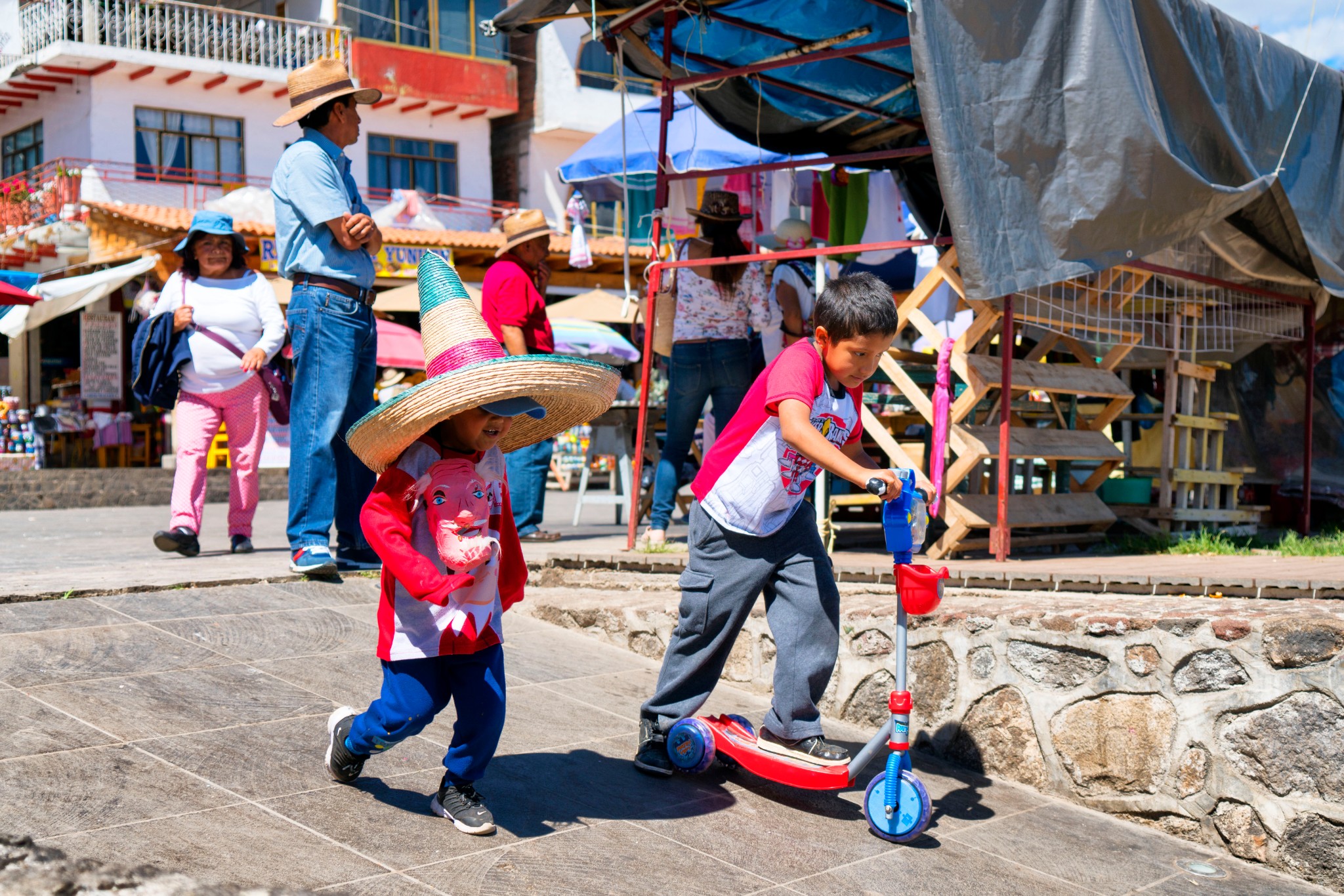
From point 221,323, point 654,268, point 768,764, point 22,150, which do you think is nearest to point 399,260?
point 22,150

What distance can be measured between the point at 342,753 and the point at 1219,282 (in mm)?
5768

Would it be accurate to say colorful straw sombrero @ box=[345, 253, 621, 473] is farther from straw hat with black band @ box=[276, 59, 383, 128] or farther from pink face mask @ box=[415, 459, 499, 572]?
straw hat with black band @ box=[276, 59, 383, 128]

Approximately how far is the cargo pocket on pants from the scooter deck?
11.5 inches

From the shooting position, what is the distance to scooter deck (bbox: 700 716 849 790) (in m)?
3.56

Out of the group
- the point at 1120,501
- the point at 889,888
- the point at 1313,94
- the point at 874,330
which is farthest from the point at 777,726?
the point at 1313,94

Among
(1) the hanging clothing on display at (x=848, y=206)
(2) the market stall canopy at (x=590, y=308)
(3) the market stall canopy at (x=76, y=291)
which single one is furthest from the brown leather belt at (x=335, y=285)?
(3) the market stall canopy at (x=76, y=291)

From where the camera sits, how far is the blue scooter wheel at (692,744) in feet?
12.4

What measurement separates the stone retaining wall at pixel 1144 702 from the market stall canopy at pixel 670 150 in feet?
19.7

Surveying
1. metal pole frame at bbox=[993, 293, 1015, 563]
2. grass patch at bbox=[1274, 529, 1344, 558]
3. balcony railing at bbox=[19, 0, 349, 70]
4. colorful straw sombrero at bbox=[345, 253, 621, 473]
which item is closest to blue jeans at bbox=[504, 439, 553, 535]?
metal pole frame at bbox=[993, 293, 1015, 563]

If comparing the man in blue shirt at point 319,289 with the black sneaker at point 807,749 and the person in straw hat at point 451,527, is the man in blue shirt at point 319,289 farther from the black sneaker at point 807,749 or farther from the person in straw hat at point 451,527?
the black sneaker at point 807,749

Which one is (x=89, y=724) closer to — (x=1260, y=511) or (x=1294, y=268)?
(x=1294, y=268)

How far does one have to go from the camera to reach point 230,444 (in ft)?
20.8

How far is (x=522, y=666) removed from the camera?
4785 mm

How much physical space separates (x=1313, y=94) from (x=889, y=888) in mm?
5694
